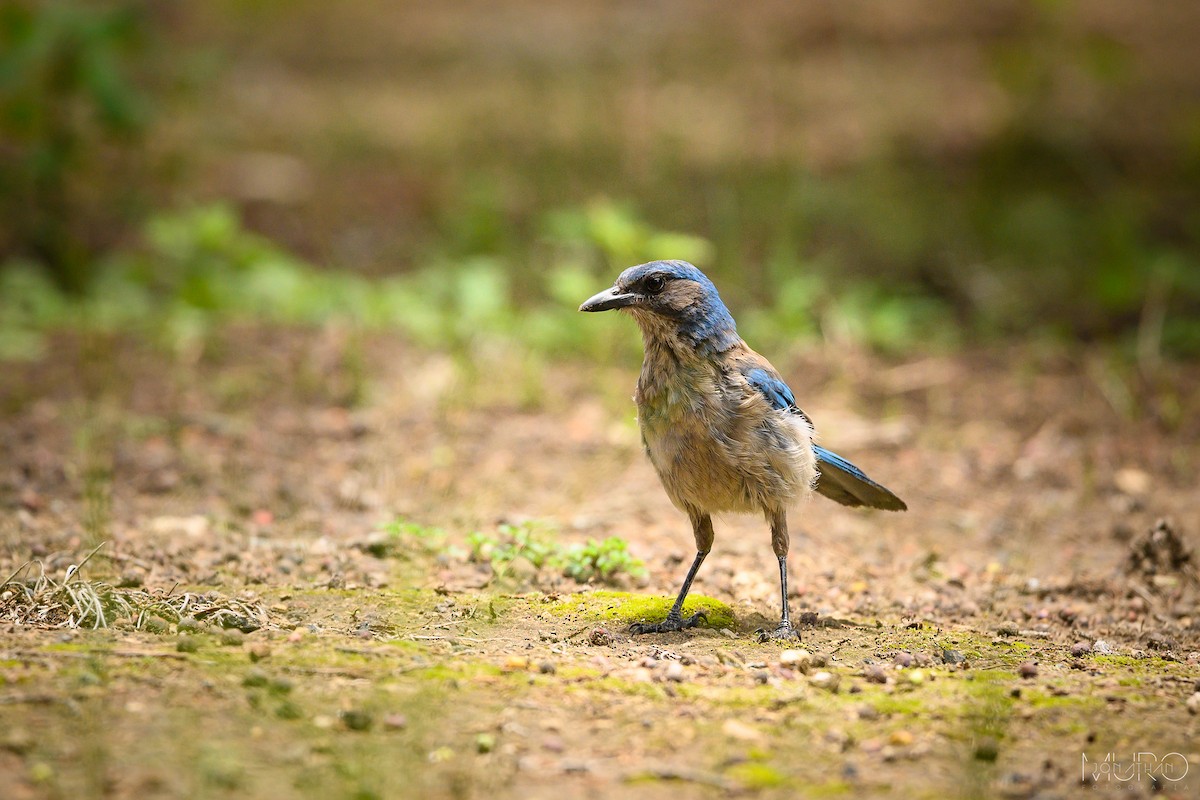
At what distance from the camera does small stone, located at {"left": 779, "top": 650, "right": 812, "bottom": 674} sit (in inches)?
147

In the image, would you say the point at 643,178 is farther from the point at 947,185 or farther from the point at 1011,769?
the point at 1011,769

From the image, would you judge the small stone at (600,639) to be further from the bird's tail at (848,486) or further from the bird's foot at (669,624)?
the bird's tail at (848,486)

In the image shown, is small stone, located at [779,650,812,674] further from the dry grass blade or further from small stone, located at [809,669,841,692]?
the dry grass blade

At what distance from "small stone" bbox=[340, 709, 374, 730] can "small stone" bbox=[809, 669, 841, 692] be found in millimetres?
1354

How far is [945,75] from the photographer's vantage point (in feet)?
46.1

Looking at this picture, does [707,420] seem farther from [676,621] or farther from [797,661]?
[797,661]

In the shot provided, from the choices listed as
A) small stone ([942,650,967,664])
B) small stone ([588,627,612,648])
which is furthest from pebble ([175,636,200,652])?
small stone ([942,650,967,664])

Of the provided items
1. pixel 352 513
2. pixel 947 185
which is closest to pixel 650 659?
pixel 352 513

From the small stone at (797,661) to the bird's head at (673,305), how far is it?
1.25 meters

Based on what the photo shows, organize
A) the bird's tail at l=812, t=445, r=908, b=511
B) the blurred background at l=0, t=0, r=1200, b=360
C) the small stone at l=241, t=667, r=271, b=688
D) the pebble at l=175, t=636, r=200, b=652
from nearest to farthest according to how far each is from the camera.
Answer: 1. the small stone at l=241, t=667, r=271, b=688
2. the pebble at l=175, t=636, r=200, b=652
3. the bird's tail at l=812, t=445, r=908, b=511
4. the blurred background at l=0, t=0, r=1200, b=360

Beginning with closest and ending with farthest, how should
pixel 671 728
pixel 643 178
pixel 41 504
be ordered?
pixel 671 728 → pixel 41 504 → pixel 643 178

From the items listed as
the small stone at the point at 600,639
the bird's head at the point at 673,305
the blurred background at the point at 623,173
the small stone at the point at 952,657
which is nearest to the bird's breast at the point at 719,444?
the bird's head at the point at 673,305

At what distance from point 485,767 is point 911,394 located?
5169 millimetres

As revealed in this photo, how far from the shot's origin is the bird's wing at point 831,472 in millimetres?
4520
